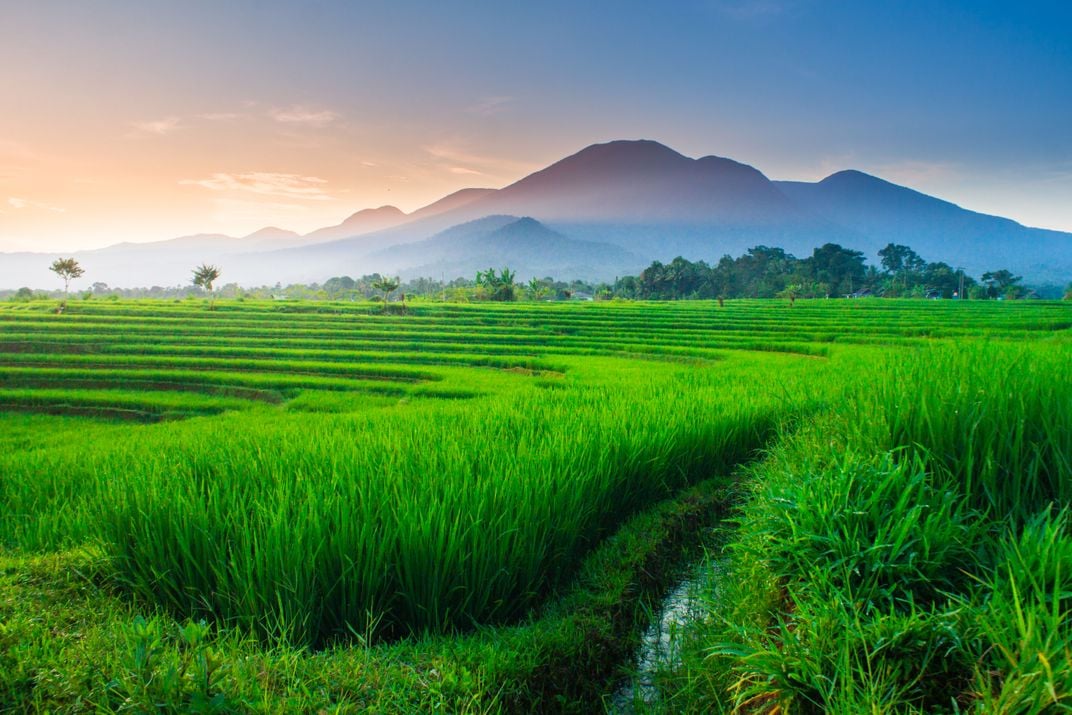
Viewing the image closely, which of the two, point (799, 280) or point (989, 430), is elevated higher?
point (799, 280)

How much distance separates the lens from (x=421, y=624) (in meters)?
2.72

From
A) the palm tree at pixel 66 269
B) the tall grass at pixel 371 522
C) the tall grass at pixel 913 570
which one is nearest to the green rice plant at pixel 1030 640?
the tall grass at pixel 913 570

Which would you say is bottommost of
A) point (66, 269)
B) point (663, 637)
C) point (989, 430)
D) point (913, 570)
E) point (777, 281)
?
point (663, 637)

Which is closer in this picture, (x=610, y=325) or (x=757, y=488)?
(x=757, y=488)

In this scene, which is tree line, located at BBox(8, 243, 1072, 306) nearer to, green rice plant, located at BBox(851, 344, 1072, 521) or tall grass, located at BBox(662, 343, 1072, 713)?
green rice plant, located at BBox(851, 344, 1072, 521)

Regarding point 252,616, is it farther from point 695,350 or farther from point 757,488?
point 695,350

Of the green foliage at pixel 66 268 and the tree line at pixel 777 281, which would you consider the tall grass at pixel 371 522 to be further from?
the tree line at pixel 777 281

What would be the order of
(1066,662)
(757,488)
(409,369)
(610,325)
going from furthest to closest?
1. (610,325)
2. (409,369)
3. (757,488)
4. (1066,662)

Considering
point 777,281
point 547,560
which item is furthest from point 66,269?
point 777,281

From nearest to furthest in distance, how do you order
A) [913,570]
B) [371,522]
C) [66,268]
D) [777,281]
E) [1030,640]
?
[1030,640], [913,570], [371,522], [66,268], [777,281]

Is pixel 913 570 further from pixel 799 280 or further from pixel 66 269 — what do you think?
pixel 799 280

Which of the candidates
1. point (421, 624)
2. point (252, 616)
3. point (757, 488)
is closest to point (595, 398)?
point (757, 488)

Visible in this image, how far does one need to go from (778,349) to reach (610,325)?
29.4 ft

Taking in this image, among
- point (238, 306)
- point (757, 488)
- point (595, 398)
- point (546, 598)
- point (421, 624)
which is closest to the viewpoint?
point (421, 624)
